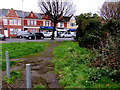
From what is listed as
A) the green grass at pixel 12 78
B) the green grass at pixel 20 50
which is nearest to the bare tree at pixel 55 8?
the green grass at pixel 20 50

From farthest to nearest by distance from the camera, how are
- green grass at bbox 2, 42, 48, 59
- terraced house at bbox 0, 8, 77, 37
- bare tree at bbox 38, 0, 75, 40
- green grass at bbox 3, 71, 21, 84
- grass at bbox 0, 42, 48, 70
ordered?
terraced house at bbox 0, 8, 77, 37
bare tree at bbox 38, 0, 75, 40
green grass at bbox 2, 42, 48, 59
grass at bbox 0, 42, 48, 70
green grass at bbox 3, 71, 21, 84

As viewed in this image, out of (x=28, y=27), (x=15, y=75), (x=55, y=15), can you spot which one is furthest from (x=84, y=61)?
(x=28, y=27)

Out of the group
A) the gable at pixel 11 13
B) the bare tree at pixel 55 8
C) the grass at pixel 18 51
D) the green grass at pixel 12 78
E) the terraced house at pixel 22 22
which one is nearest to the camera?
the green grass at pixel 12 78

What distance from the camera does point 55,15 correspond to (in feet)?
79.8

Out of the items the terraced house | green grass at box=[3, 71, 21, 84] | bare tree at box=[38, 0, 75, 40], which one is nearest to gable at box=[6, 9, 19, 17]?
the terraced house

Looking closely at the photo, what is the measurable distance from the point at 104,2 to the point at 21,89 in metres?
23.0

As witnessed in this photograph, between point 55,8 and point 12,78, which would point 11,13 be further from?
point 12,78

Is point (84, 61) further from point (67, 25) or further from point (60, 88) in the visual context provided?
point (67, 25)

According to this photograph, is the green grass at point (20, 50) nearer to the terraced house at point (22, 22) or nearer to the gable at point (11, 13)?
the terraced house at point (22, 22)

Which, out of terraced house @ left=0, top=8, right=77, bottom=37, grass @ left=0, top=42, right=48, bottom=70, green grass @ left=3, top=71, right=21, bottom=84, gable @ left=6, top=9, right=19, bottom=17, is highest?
gable @ left=6, top=9, right=19, bottom=17

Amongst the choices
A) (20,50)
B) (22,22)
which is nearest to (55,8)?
(20,50)

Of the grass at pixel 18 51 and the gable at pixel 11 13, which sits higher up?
the gable at pixel 11 13

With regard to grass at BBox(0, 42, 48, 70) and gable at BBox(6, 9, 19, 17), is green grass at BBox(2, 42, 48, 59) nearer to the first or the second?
grass at BBox(0, 42, 48, 70)

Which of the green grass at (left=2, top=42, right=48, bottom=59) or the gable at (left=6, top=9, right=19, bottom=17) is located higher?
the gable at (left=6, top=9, right=19, bottom=17)
